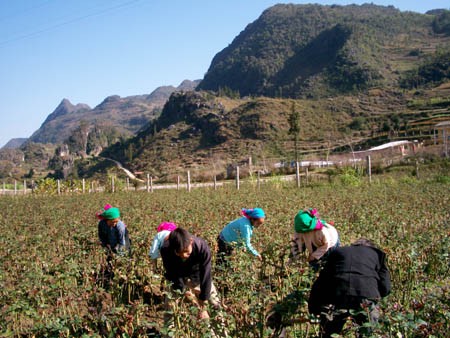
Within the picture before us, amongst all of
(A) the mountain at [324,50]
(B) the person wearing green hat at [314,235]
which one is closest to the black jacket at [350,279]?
(B) the person wearing green hat at [314,235]

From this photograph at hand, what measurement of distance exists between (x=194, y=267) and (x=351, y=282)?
1375mm

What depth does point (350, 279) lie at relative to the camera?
306 cm

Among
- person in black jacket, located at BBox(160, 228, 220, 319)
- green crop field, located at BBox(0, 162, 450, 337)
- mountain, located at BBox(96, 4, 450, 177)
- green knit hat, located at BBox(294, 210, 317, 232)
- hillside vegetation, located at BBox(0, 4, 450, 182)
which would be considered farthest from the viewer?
mountain, located at BBox(96, 4, 450, 177)

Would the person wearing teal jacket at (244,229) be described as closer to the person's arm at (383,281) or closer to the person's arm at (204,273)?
the person's arm at (204,273)

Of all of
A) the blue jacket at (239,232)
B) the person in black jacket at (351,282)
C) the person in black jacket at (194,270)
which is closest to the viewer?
the person in black jacket at (351,282)

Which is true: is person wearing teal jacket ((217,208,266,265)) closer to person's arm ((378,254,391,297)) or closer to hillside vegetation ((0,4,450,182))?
person's arm ((378,254,391,297))

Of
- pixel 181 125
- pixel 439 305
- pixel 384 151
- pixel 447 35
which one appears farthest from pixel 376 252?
pixel 447 35

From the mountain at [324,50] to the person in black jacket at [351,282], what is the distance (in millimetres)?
80489

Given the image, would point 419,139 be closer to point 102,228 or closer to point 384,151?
point 384,151

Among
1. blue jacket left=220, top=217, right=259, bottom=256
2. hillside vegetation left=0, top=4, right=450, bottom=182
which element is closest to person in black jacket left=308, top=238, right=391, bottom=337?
blue jacket left=220, top=217, right=259, bottom=256

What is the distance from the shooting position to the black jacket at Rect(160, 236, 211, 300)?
12.3 ft

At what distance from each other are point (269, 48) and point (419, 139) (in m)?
101

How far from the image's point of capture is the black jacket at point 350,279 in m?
3.05

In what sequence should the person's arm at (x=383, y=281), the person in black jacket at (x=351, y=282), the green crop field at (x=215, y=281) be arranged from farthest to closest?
the person's arm at (x=383, y=281), the person in black jacket at (x=351, y=282), the green crop field at (x=215, y=281)
